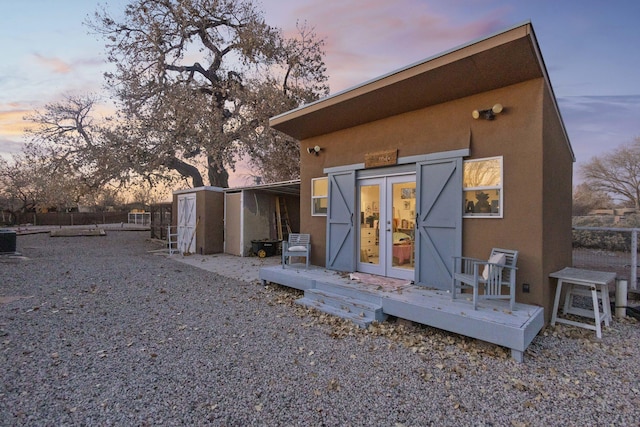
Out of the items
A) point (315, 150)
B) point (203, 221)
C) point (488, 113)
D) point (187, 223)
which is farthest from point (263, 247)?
point (488, 113)

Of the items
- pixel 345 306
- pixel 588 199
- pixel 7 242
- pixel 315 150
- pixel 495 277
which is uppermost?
pixel 315 150

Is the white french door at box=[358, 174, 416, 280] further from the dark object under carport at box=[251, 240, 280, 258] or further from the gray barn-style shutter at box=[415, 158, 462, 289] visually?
the dark object under carport at box=[251, 240, 280, 258]

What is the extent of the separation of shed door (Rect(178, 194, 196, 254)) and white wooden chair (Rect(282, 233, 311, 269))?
6170 millimetres

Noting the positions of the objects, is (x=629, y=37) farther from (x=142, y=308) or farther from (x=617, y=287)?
(x=142, y=308)

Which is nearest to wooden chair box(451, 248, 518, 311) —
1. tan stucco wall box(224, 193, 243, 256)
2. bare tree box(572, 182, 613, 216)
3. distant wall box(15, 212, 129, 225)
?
tan stucco wall box(224, 193, 243, 256)

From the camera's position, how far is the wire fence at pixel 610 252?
538 centimetres

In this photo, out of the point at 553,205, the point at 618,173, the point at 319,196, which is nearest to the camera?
the point at 553,205

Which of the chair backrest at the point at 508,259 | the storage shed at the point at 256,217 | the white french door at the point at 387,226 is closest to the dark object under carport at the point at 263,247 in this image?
the storage shed at the point at 256,217

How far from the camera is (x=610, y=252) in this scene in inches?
359

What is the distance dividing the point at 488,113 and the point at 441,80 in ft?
2.61

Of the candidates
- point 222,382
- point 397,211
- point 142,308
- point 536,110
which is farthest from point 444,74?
point 142,308

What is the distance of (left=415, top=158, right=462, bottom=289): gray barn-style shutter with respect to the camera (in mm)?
4625

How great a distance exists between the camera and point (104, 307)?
4.93 metres

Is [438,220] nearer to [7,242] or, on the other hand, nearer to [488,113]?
[488,113]
